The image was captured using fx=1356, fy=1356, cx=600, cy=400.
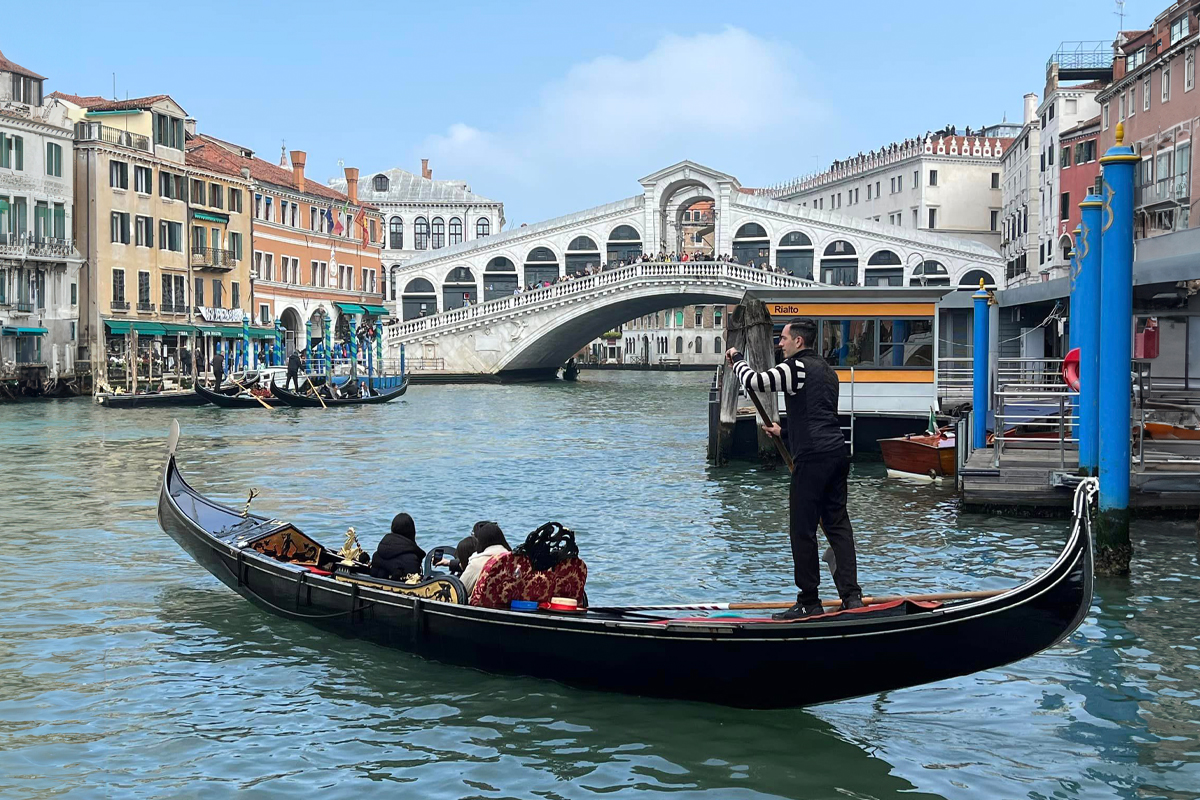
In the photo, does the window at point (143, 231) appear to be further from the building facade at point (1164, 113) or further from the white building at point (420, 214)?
the white building at point (420, 214)

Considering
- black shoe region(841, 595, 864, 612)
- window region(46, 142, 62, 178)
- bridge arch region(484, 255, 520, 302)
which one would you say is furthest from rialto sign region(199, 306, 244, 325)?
black shoe region(841, 595, 864, 612)

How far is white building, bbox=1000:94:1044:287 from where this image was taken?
36781mm

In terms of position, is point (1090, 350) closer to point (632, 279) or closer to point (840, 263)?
point (632, 279)

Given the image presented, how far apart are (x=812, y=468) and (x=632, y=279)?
32151 millimetres

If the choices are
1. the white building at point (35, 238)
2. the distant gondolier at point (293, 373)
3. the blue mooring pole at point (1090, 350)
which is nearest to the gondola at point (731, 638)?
the blue mooring pole at point (1090, 350)

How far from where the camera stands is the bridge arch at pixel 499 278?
47.0 metres

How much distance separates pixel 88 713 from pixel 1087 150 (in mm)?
28586

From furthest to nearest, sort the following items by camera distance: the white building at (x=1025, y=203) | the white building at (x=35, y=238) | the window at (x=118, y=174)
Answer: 1. the white building at (x=1025, y=203)
2. the window at (x=118, y=174)
3. the white building at (x=35, y=238)

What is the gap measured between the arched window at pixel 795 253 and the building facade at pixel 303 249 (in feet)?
44.9

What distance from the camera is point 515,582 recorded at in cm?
588

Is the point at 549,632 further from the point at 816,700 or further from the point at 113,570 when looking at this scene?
the point at 113,570

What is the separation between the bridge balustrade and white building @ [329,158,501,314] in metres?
16.6

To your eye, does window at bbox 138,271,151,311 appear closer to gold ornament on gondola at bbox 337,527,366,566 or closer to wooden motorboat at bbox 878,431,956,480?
wooden motorboat at bbox 878,431,956,480

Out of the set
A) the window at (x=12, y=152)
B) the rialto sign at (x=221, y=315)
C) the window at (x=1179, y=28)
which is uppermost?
the window at (x=1179, y=28)
